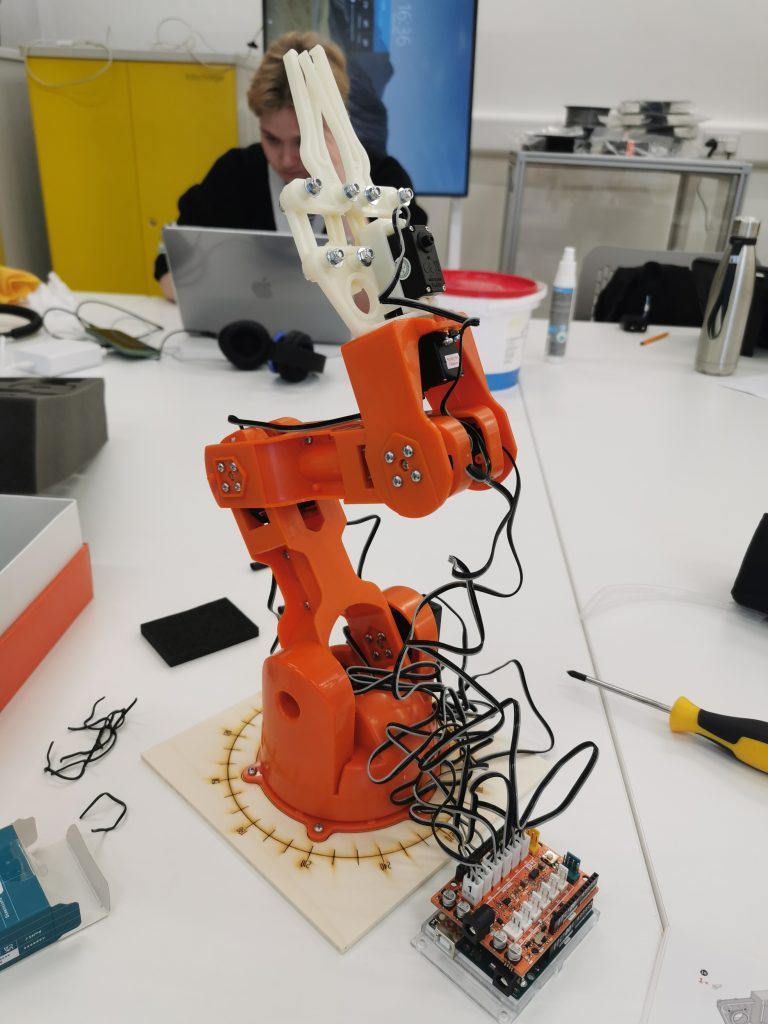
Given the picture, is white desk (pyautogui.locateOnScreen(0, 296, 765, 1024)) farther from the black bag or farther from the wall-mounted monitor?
the wall-mounted monitor

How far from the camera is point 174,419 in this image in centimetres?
126

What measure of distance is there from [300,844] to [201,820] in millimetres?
77

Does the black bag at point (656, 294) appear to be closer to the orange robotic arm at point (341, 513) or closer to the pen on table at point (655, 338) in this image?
the pen on table at point (655, 338)

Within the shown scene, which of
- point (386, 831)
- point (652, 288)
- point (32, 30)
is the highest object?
point (32, 30)

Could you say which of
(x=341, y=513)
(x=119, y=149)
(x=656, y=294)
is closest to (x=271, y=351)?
(x=341, y=513)

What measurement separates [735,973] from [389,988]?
21cm

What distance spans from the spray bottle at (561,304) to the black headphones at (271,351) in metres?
0.52

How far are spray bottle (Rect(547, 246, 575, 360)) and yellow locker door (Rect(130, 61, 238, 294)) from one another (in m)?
2.04

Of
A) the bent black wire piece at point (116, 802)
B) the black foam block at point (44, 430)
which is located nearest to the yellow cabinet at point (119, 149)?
the black foam block at point (44, 430)

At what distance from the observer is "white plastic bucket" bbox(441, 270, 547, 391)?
1297 millimetres

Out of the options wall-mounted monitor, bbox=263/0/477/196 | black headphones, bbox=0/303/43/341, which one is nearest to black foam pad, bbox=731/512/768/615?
black headphones, bbox=0/303/43/341

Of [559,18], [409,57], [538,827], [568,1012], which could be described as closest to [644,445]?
[538,827]

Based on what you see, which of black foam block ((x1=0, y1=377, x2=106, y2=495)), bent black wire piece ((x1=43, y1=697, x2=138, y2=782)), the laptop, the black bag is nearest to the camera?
bent black wire piece ((x1=43, y1=697, x2=138, y2=782))

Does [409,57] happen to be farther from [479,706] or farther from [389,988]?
[389,988]
